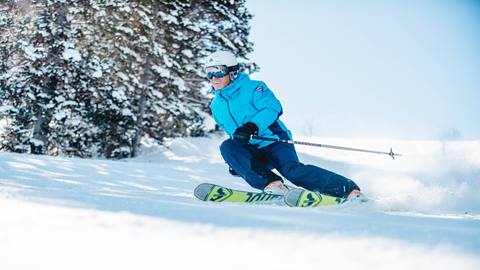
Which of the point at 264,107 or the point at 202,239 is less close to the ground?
the point at 264,107

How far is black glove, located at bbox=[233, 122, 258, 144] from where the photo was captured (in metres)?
4.43

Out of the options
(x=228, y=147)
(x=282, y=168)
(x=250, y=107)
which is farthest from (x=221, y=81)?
(x=282, y=168)

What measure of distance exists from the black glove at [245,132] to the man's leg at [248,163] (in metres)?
0.46

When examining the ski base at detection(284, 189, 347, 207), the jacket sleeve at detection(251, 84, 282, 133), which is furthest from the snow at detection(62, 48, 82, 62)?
the ski base at detection(284, 189, 347, 207)

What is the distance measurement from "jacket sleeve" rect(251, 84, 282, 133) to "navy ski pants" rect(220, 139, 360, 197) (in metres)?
0.34

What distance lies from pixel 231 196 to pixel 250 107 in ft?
3.46

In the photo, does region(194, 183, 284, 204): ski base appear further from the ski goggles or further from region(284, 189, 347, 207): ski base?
the ski goggles

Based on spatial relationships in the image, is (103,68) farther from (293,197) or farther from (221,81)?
(293,197)

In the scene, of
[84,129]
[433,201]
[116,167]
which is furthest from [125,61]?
[433,201]

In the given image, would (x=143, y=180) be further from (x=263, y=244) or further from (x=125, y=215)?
(x=263, y=244)

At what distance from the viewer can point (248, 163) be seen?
16.0ft

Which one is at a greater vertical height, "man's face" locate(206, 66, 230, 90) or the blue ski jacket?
"man's face" locate(206, 66, 230, 90)

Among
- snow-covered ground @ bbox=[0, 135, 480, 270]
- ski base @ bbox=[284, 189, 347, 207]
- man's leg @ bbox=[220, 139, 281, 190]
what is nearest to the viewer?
snow-covered ground @ bbox=[0, 135, 480, 270]

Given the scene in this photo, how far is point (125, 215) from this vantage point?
2426 millimetres
